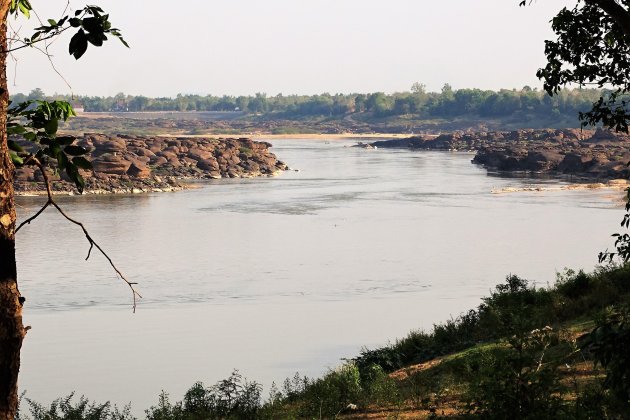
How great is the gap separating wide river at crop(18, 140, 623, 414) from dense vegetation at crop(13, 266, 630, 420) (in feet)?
9.28

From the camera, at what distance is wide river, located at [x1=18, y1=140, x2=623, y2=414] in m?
20.0

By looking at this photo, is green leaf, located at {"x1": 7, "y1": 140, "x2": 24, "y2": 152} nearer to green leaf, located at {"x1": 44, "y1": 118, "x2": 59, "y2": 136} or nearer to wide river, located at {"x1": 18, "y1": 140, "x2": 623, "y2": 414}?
green leaf, located at {"x1": 44, "y1": 118, "x2": 59, "y2": 136}

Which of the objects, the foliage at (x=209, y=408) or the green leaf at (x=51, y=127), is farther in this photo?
the foliage at (x=209, y=408)

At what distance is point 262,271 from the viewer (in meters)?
31.7

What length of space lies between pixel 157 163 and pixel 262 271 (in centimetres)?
4077

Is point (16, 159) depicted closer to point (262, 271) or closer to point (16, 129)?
point (16, 129)

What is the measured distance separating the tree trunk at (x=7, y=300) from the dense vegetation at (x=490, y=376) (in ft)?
10.6

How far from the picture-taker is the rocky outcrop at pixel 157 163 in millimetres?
60219

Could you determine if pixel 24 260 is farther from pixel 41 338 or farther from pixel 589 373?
pixel 589 373

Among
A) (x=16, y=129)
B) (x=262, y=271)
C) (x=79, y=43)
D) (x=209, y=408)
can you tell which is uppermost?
(x=79, y=43)

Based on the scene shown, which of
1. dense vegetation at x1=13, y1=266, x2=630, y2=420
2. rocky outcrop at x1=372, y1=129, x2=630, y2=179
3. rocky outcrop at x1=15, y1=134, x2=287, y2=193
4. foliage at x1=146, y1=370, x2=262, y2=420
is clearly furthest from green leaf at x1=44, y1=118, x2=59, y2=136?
rocky outcrop at x1=15, y1=134, x2=287, y2=193

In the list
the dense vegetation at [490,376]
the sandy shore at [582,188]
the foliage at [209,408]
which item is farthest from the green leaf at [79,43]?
the sandy shore at [582,188]

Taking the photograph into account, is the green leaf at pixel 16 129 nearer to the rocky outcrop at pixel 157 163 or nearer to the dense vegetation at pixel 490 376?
the dense vegetation at pixel 490 376

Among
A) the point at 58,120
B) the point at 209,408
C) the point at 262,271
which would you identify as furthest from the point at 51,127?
Answer: the point at 262,271
